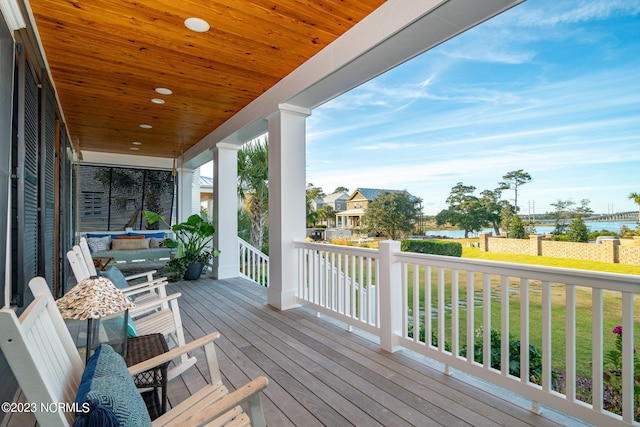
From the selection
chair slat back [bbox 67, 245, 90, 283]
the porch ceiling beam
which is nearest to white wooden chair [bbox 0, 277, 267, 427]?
chair slat back [bbox 67, 245, 90, 283]

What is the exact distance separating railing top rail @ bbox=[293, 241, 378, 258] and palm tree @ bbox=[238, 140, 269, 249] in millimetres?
4812

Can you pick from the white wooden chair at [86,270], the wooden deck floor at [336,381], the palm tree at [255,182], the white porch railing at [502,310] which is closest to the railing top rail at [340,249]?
the white porch railing at [502,310]

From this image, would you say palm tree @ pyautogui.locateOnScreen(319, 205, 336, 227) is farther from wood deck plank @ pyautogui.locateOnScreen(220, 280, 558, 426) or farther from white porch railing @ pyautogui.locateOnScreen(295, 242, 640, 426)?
wood deck plank @ pyautogui.locateOnScreen(220, 280, 558, 426)

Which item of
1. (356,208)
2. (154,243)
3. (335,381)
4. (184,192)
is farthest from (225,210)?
(335,381)

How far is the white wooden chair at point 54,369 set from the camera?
2.59ft

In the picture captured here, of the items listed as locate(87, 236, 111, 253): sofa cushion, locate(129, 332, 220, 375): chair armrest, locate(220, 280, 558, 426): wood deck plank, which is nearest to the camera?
locate(129, 332, 220, 375): chair armrest

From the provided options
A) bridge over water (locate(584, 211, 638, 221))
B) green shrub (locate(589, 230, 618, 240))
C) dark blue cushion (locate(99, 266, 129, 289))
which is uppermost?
bridge over water (locate(584, 211, 638, 221))

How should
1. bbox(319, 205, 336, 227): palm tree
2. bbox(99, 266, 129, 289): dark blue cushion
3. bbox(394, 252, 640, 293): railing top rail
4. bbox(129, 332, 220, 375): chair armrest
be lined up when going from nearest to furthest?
bbox(129, 332, 220, 375): chair armrest → bbox(394, 252, 640, 293): railing top rail → bbox(99, 266, 129, 289): dark blue cushion → bbox(319, 205, 336, 227): palm tree

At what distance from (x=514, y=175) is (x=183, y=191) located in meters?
8.08

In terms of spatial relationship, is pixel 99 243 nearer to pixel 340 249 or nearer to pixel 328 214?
pixel 328 214

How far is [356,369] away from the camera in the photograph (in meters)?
2.58

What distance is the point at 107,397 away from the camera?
0.80 meters

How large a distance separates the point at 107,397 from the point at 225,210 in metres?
5.84

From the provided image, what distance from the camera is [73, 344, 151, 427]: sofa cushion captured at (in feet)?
2.45
